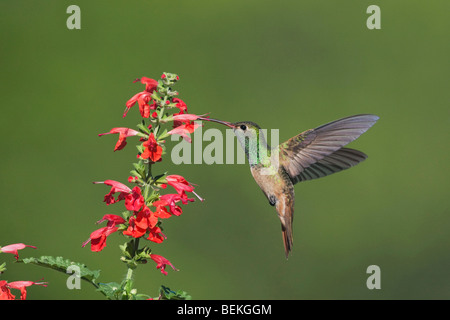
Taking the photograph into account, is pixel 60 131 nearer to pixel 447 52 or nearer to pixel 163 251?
pixel 163 251

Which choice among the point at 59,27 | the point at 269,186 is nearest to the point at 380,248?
the point at 269,186

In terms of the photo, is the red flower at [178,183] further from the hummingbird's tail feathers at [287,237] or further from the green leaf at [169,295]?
the hummingbird's tail feathers at [287,237]

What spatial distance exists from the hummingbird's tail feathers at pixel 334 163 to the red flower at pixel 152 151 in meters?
1.08

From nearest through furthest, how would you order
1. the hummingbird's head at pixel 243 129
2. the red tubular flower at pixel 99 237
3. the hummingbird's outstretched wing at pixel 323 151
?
1. the red tubular flower at pixel 99 237
2. the hummingbird's outstretched wing at pixel 323 151
3. the hummingbird's head at pixel 243 129

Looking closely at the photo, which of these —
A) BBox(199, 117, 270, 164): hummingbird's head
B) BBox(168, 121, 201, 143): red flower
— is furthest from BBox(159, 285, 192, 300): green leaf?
BBox(199, 117, 270, 164): hummingbird's head

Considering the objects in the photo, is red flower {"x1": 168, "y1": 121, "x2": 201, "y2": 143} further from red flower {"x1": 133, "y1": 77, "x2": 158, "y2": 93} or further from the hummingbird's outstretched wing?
the hummingbird's outstretched wing

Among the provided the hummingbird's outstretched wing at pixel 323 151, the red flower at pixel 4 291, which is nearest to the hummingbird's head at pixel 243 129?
the hummingbird's outstretched wing at pixel 323 151

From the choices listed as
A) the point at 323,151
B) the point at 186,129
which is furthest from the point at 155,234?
the point at 323,151

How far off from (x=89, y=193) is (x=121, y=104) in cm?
64

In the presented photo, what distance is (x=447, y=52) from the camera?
4.72 m

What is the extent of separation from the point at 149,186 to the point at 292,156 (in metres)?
1.12

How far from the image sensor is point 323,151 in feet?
7.30

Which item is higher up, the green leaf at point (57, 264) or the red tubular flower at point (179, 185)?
the red tubular flower at point (179, 185)

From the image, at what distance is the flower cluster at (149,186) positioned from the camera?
4.20 ft
